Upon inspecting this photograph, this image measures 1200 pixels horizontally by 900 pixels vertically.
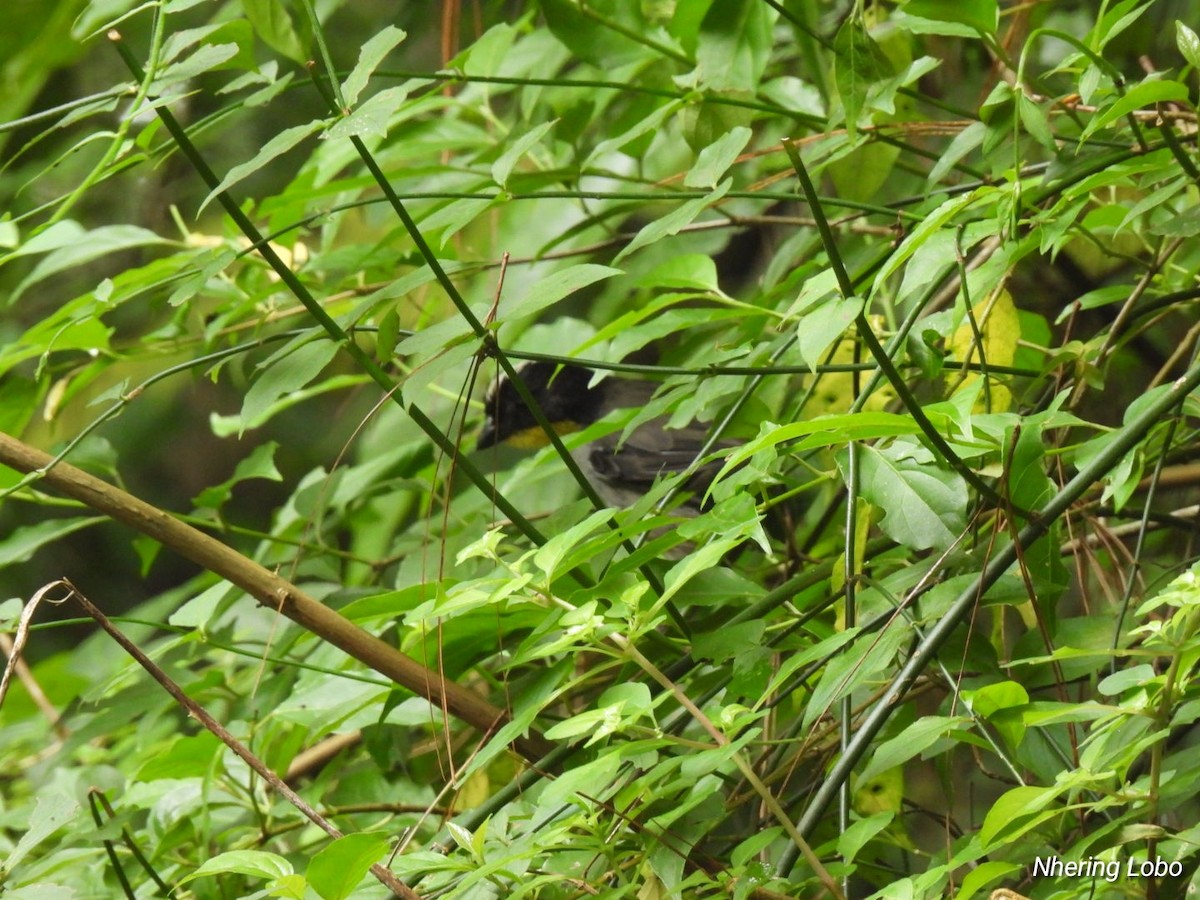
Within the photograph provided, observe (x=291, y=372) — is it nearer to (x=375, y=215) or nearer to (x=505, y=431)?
(x=375, y=215)

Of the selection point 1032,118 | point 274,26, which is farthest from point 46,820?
point 1032,118

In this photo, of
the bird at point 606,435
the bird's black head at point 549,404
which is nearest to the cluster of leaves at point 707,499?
the bird at point 606,435

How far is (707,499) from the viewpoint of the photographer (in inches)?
40.0

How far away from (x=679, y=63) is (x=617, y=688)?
83 cm

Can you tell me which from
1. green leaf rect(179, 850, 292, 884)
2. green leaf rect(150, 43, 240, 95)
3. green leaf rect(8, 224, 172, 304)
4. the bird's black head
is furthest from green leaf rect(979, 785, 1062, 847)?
the bird's black head

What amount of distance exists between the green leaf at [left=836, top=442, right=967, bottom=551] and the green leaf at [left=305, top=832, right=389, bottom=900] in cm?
38

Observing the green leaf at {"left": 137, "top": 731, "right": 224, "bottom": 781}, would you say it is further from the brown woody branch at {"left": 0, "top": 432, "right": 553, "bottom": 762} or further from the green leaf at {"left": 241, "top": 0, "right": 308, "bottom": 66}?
the green leaf at {"left": 241, "top": 0, "right": 308, "bottom": 66}

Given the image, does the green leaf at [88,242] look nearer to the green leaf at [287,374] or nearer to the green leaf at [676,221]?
the green leaf at [287,374]

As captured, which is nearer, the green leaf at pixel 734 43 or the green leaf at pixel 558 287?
the green leaf at pixel 558 287

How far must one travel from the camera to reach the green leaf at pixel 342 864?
0.61m

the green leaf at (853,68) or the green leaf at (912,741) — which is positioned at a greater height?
the green leaf at (853,68)

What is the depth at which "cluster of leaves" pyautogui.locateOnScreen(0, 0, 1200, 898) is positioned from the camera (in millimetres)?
699

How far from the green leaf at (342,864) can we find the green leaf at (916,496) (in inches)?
15.1

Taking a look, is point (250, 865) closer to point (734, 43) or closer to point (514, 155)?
point (514, 155)
